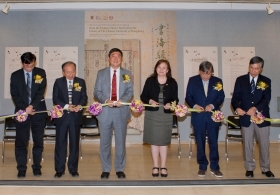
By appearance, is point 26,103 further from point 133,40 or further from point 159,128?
point 133,40

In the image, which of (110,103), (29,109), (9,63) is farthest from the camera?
(9,63)

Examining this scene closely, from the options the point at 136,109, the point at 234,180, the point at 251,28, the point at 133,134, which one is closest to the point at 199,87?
the point at 136,109

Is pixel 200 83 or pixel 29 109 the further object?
pixel 200 83

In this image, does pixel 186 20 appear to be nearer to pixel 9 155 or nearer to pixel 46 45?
pixel 46 45

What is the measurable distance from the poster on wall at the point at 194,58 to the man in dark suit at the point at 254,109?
11.3 ft

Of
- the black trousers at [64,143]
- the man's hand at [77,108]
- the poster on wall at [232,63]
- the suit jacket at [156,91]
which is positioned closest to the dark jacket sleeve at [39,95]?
the black trousers at [64,143]

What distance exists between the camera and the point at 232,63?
25.0 feet

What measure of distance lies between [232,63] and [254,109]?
392 centimetres

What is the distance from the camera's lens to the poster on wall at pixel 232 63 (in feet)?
25.0

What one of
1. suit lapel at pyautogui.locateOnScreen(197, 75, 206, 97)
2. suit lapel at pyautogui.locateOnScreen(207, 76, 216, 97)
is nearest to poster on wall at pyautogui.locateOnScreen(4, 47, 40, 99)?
suit lapel at pyautogui.locateOnScreen(197, 75, 206, 97)

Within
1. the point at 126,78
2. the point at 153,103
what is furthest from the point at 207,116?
the point at 126,78

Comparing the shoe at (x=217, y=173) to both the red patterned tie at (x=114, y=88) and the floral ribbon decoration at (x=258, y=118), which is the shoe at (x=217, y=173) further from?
the red patterned tie at (x=114, y=88)

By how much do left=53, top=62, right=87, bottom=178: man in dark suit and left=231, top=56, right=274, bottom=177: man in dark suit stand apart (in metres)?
2.24

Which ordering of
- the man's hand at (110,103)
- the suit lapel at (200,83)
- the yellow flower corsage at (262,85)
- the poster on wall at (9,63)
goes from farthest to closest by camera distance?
1. the poster on wall at (9,63)
2. the suit lapel at (200,83)
3. the yellow flower corsage at (262,85)
4. the man's hand at (110,103)
